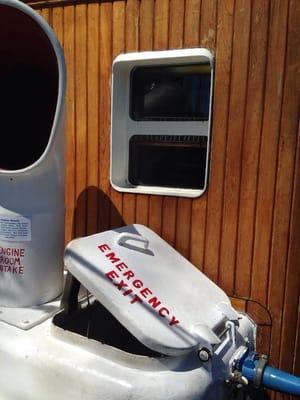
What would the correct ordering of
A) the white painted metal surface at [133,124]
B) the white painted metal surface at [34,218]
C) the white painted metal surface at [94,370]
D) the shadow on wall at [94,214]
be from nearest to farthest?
the white painted metal surface at [94,370] < the white painted metal surface at [34,218] < the white painted metal surface at [133,124] < the shadow on wall at [94,214]

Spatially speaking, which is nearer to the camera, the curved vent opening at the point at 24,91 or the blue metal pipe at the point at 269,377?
the blue metal pipe at the point at 269,377

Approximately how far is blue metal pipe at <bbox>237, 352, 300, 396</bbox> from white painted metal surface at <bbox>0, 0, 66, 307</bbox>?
103 cm

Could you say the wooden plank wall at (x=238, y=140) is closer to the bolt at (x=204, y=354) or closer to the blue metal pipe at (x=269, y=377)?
the blue metal pipe at (x=269, y=377)

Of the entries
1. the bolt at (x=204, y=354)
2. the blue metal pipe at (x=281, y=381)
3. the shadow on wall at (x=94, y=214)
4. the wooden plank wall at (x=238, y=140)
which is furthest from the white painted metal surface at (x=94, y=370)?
the shadow on wall at (x=94, y=214)

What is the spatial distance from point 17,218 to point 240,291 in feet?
3.98

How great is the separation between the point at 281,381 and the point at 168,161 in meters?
1.32

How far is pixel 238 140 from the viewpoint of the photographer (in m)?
2.08

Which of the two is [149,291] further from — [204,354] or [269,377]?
[269,377]

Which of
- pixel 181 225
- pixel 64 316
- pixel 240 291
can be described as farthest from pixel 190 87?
pixel 64 316

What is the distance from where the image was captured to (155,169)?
8.04ft

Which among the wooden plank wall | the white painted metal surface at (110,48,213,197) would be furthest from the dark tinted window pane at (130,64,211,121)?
Result: the wooden plank wall

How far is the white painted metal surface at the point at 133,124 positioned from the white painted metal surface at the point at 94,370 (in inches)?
36.7

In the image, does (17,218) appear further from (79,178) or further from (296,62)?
(296,62)

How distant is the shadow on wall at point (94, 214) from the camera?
8.12 feet
